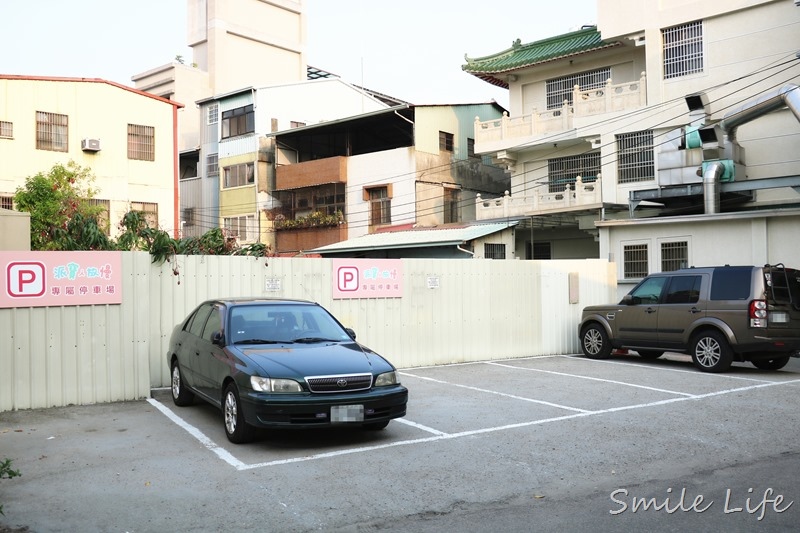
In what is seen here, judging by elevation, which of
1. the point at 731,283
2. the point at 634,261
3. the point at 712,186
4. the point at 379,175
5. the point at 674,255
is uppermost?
the point at 379,175

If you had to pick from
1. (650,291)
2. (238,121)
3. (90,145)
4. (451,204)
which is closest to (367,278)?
(650,291)

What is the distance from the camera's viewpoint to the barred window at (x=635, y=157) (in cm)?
2448

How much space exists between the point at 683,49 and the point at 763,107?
4878 mm

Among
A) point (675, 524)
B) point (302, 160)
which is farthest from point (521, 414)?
point (302, 160)

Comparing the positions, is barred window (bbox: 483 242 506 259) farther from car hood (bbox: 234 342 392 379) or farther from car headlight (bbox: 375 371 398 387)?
car headlight (bbox: 375 371 398 387)

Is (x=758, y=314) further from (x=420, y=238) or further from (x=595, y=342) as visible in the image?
(x=420, y=238)

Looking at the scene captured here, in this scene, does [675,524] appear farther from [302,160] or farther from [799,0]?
[302,160]

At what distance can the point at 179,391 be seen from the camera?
9.66 m

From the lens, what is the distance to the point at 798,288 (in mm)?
12953

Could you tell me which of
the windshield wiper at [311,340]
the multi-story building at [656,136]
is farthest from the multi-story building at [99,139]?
the windshield wiper at [311,340]

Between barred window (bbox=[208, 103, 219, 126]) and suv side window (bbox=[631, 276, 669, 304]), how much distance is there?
28.4 meters

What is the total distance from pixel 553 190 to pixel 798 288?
50.5 feet

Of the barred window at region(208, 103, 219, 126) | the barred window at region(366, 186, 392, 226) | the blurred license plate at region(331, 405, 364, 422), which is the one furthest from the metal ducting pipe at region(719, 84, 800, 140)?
the barred window at region(208, 103, 219, 126)

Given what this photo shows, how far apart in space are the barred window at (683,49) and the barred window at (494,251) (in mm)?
8179
